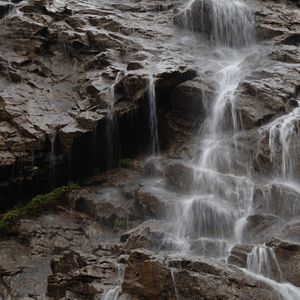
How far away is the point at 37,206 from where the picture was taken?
12.5 meters

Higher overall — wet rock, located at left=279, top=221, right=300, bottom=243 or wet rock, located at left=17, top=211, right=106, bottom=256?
wet rock, located at left=279, top=221, right=300, bottom=243

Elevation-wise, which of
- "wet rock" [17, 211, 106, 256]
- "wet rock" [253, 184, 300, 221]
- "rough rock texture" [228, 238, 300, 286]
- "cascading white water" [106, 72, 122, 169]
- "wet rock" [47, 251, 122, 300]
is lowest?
"wet rock" [17, 211, 106, 256]

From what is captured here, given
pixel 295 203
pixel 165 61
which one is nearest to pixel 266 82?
pixel 165 61

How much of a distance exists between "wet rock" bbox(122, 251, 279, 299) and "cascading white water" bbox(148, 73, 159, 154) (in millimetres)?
9665

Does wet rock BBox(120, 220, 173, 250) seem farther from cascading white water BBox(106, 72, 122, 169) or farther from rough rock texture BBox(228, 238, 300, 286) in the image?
cascading white water BBox(106, 72, 122, 169)

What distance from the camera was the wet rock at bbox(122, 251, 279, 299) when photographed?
5516 mm

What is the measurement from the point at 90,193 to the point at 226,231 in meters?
6.16

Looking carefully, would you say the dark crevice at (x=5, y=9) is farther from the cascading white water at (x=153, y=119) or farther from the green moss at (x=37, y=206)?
the green moss at (x=37, y=206)

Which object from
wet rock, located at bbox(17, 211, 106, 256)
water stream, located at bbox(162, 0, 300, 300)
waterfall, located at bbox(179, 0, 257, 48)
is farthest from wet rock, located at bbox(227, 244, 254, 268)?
waterfall, located at bbox(179, 0, 257, 48)

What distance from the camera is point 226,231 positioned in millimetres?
9469

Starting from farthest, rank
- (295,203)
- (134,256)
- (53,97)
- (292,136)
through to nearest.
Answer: (53,97)
(292,136)
(295,203)
(134,256)

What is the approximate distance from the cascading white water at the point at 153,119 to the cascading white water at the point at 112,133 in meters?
1.92

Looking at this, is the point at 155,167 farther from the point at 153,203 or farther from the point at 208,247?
the point at 208,247

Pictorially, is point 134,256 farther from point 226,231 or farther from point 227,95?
point 227,95
